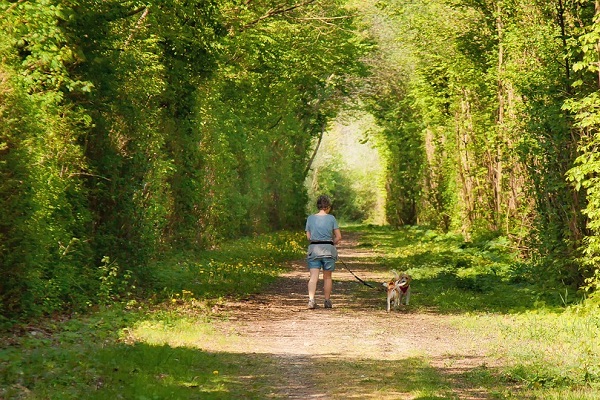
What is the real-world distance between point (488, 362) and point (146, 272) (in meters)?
8.05

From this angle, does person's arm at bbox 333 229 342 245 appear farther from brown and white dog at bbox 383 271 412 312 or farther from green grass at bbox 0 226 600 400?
green grass at bbox 0 226 600 400

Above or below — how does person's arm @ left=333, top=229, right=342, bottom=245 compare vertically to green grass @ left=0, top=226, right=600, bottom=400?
above

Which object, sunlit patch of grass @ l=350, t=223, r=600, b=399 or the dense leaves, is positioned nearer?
sunlit patch of grass @ l=350, t=223, r=600, b=399

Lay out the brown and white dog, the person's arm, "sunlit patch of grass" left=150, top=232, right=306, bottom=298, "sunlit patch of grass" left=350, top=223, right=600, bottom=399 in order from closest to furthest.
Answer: "sunlit patch of grass" left=350, top=223, right=600, bottom=399
the brown and white dog
the person's arm
"sunlit patch of grass" left=150, top=232, right=306, bottom=298

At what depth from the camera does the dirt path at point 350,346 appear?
30.8ft

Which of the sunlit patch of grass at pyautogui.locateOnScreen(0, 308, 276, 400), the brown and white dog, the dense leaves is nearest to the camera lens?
the sunlit patch of grass at pyautogui.locateOnScreen(0, 308, 276, 400)

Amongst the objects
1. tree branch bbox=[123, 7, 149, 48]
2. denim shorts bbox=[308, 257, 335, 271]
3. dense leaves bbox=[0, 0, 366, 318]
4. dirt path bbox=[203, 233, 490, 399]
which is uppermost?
tree branch bbox=[123, 7, 149, 48]

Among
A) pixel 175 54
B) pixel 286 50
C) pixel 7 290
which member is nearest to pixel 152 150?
pixel 175 54

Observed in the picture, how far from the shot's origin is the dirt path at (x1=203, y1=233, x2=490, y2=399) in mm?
9398

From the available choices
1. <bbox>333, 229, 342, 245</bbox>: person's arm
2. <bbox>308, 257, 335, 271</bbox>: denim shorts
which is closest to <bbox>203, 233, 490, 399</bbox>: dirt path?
<bbox>308, 257, 335, 271</bbox>: denim shorts

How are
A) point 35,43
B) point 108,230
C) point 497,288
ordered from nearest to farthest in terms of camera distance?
point 35,43 < point 108,230 < point 497,288

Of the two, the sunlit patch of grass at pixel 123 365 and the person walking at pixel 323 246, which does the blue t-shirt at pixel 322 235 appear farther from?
the sunlit patch of grass at pixel 123 365

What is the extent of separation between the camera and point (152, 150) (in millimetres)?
17641

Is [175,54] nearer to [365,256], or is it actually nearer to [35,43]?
[35,43]
